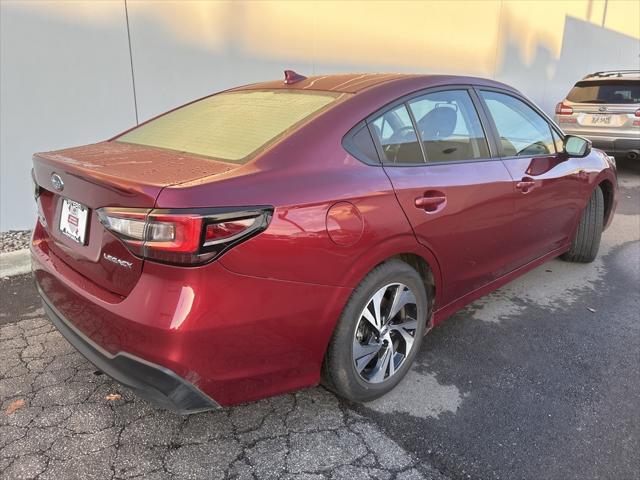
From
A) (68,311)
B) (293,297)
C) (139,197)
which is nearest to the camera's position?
(139,197)

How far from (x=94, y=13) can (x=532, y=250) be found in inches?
174

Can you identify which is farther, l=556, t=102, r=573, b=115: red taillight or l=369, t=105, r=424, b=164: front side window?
l=556, t=102, r=573, b=115: red taillight

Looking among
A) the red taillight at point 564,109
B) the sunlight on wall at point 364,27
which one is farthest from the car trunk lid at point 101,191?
the red taillight at point 564,109

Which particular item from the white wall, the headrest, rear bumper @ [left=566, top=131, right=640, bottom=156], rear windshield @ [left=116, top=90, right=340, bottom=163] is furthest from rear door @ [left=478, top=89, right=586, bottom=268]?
rear bumper @ [left=566, top=131, right=640, bottom=156]

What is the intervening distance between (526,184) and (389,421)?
176 centimetres

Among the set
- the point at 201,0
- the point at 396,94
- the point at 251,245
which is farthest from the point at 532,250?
the point at 201,0

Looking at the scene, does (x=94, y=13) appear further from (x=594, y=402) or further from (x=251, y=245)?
(x=594, y=402)

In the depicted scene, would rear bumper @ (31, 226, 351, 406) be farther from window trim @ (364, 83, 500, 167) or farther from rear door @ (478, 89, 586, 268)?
rear door @ (478, 89, 586, 268)

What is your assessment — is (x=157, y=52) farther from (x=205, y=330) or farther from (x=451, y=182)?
(x=205, y=330)

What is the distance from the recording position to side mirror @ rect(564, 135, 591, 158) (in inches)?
151

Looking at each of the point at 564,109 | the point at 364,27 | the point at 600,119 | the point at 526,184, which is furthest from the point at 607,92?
the point at 526,184

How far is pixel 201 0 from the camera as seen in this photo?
5.56m

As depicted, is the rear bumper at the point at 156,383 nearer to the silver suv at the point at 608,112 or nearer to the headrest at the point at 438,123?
the headrest at the point at 438,123

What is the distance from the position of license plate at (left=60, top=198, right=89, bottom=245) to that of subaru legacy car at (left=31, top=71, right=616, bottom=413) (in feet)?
0.04
